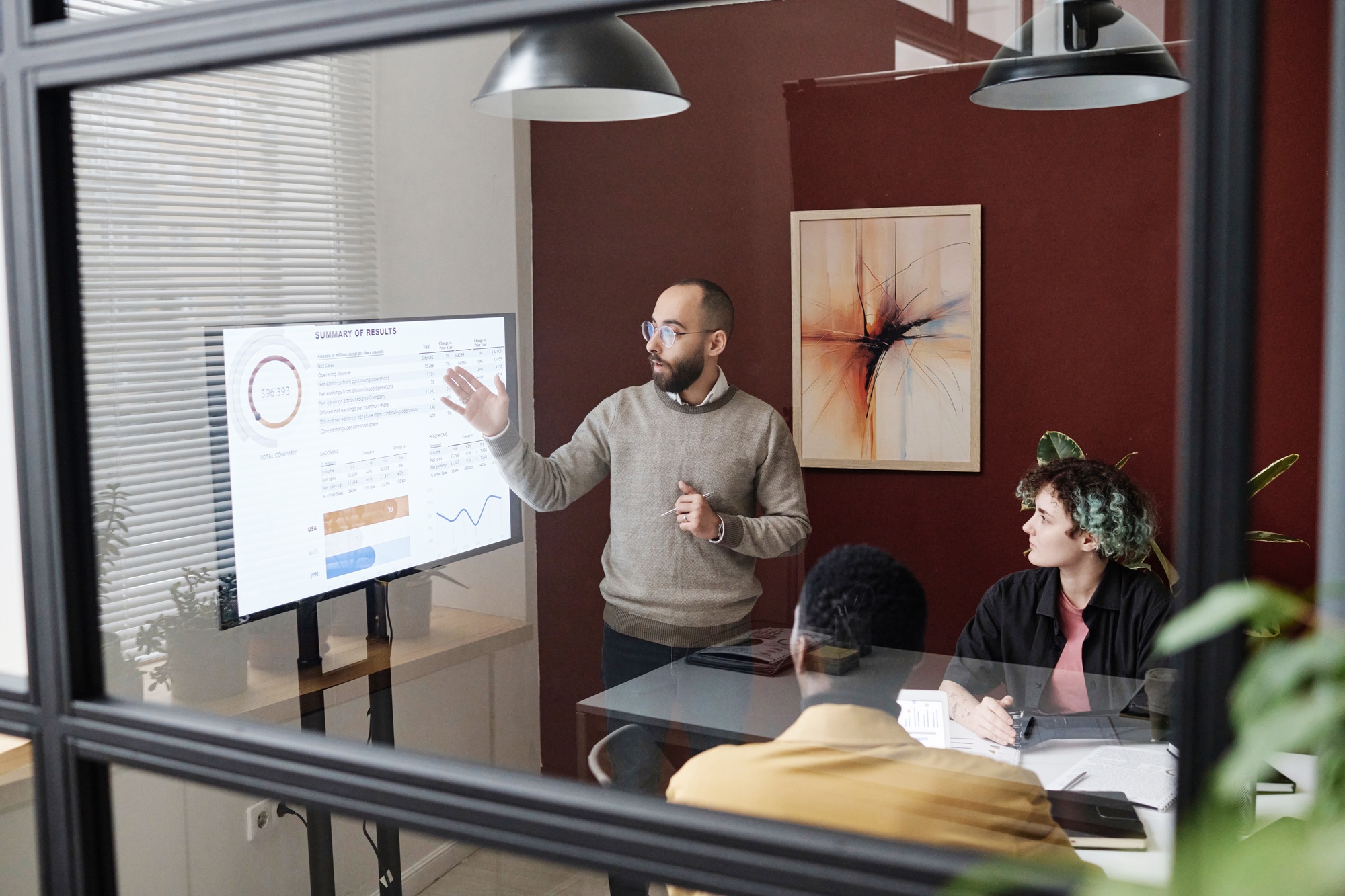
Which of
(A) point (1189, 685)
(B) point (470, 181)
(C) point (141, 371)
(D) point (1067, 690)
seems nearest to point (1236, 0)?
(A) point (1189, 685)

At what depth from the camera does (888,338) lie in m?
3.06

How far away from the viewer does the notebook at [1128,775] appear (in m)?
1.61

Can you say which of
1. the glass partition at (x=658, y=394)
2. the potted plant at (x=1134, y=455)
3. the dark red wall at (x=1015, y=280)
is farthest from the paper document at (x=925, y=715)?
the dark red wall at (x=1015, y=280)

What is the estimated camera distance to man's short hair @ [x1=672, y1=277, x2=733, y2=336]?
2707mm

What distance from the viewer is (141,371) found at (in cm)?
227

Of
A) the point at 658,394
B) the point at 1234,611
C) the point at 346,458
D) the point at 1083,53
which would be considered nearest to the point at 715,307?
the point at 658,394

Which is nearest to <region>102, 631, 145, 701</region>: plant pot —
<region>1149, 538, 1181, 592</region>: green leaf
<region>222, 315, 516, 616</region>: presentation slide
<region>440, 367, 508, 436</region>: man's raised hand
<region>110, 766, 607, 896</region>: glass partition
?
<region>110, 766, 607, 896</region>: glass partition

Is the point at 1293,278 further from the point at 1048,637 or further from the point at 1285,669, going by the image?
the point at 1285,669

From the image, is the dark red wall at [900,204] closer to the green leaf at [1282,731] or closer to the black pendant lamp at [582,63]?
the black pendant lamp at [582,63]

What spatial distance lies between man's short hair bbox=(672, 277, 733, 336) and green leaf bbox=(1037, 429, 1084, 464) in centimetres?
85

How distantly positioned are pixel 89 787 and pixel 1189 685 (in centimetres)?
78

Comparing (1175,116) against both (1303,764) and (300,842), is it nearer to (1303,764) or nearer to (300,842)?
(1303,764)

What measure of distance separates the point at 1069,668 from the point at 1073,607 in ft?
0.42

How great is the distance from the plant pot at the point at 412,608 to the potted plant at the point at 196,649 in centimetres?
44
